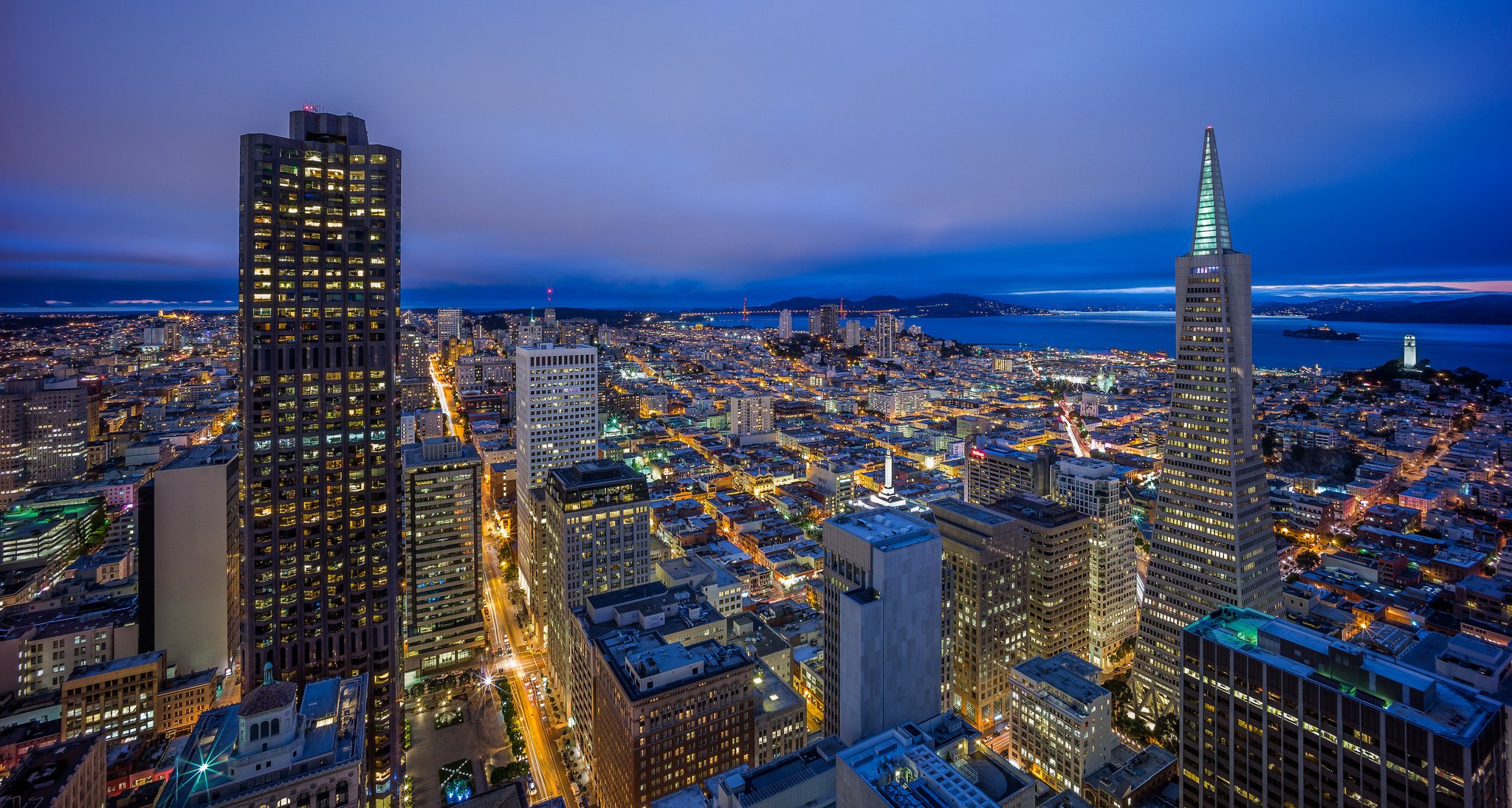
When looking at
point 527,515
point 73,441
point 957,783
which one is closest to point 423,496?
point 527,515

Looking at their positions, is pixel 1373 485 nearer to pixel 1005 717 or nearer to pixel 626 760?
pixel 1005 717

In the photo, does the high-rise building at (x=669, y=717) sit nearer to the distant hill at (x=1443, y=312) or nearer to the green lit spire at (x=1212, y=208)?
the green lit spire at (x=1212, y=208)

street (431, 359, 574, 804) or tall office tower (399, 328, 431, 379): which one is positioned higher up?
tall office tower (399, 328, 431, 379)

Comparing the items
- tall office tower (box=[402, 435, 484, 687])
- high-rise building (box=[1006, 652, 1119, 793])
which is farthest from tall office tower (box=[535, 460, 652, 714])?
high-rise building (box=[1006, 652, 1119, 793])

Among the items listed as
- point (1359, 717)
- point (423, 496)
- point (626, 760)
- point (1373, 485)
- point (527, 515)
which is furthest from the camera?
point (1373, 485)

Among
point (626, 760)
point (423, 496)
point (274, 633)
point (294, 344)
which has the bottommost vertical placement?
point (626, 760)

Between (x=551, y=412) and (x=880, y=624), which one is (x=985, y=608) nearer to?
(x=880, y=624)

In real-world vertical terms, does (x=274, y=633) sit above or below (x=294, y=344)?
below

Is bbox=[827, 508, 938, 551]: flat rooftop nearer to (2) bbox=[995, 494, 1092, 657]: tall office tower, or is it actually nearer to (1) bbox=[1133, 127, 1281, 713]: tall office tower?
(2) bbox=[995, 494, 1092, 657]: tall office tower
